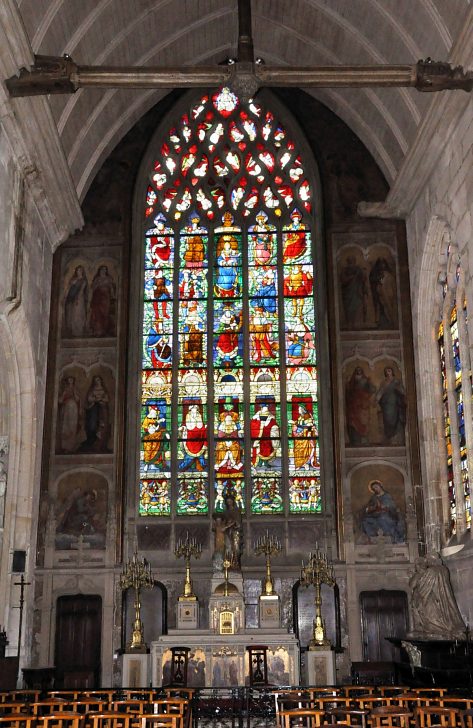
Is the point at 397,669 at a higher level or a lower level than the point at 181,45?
lower

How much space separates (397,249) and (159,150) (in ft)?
18.3

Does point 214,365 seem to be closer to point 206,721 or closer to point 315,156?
point 315,156

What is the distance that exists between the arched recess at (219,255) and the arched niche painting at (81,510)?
60cm

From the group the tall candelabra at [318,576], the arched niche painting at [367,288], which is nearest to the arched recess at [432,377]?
the arched niche painting at [367,288]

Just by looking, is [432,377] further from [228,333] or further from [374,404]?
[228,333]

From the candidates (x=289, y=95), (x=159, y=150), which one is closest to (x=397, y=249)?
(x=289, y=95)

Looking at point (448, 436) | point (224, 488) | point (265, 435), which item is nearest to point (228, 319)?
point (265, 435)

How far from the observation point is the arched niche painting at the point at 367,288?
17984 mm

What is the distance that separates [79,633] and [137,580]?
5.33 ft

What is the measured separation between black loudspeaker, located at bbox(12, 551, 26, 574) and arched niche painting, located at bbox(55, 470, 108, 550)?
104 inches

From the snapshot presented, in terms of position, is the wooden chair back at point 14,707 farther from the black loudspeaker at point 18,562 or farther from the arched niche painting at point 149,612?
the arched niche painting at point 149,612

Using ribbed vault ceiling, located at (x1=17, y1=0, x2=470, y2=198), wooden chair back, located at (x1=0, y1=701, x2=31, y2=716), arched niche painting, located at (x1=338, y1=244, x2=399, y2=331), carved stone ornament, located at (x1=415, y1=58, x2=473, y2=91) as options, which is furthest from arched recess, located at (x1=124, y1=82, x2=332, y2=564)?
wooden chair back, located at (x1=0, y1=701, x2=31, y2=716)

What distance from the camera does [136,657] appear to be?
14703 millimetres

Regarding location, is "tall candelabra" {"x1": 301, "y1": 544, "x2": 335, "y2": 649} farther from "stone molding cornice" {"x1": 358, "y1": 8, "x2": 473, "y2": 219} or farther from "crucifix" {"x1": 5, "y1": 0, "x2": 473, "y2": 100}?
"crucifix" {"x1": 5, "y1": 0, "x2": 473, "y2": 100}
